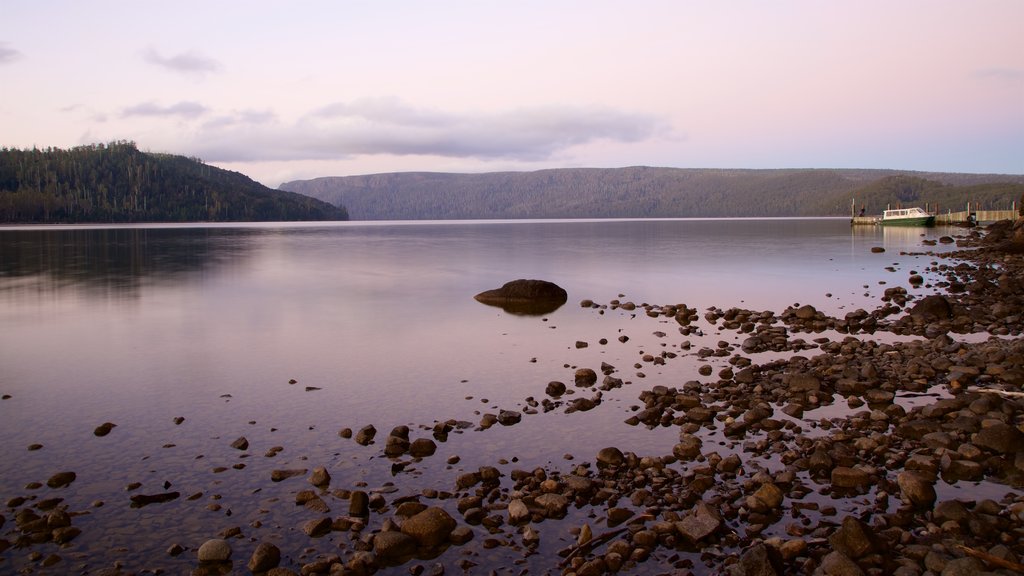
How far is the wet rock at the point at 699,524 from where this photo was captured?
905cm

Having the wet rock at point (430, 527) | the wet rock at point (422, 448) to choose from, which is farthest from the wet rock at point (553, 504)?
the wet rock at point (422, 448)

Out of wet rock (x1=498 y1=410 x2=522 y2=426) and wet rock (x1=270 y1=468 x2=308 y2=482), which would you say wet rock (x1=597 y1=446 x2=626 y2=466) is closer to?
wet rock (x1=498 y1=410 x2=522 y2=426)

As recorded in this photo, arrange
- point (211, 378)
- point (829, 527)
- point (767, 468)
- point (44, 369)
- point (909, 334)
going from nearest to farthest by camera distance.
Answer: point (829, 527) → point (767, 468) → point (211, 378) → point (44, 369) → point (909, 334)

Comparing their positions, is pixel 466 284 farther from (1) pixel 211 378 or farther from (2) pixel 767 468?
(2) pixel 767 468

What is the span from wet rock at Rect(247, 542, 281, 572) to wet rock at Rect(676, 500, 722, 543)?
17.4 ft

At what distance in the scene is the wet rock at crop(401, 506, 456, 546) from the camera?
9.23 meters

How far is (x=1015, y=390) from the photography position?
15133 millimetres

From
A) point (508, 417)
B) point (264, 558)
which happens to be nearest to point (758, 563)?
point (264, 558)

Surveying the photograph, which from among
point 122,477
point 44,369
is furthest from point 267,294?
point 122,477

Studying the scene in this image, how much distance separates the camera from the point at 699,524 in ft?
30.1

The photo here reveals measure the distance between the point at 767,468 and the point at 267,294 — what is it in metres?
35.3

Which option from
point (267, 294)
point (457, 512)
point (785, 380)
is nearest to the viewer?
point (457, 512)

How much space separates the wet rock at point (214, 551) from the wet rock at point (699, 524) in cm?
597

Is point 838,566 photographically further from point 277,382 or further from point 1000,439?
point 277,382
